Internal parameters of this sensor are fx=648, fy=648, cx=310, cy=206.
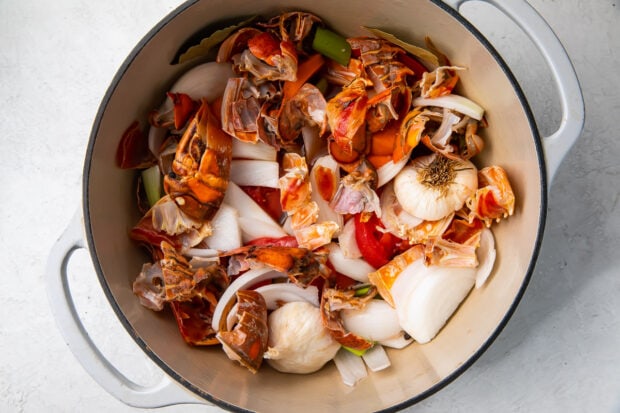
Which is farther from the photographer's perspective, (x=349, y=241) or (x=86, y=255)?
(x=86, y=255)

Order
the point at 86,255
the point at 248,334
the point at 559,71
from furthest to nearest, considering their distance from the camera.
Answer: the point at 86,255, the point at 248,334, the point at 559,71

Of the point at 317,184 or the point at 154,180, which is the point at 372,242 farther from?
the point at 154,180

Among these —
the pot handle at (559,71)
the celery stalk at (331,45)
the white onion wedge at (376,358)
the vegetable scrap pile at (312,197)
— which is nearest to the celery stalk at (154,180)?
the vegetable scrap pile at (312,197)

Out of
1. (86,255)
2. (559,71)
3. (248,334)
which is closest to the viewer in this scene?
(559,71)

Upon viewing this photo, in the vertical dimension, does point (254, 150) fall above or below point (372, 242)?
above

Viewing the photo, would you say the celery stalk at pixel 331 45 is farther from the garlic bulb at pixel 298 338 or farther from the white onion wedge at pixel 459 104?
the garlic bulb at pixel 298 338

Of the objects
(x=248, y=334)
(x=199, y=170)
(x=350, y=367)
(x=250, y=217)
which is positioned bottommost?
(x=350, y=367)

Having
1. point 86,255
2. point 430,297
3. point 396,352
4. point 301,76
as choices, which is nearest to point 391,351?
point 396,352
